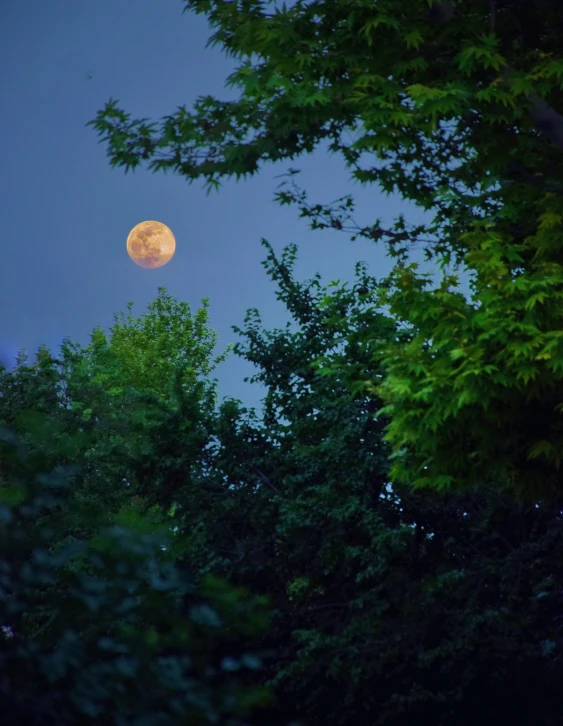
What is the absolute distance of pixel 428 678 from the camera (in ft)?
49.0

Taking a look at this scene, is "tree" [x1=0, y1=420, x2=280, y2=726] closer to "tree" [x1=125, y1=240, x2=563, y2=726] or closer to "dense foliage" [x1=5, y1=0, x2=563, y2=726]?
"dense foliage" [x1=5, y1=0, x2=563, y2=726]

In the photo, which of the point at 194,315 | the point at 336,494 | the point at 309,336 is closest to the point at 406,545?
the point at 336,494

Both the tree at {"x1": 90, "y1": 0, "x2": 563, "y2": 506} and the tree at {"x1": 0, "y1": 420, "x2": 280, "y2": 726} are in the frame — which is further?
the tree at {"x1": 90, "y1": 0, "x2": 563, "y2": 506}

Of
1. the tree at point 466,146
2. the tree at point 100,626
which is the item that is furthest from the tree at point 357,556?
the tree at point 100,626

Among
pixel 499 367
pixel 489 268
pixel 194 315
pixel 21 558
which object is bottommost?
pixel 21 558

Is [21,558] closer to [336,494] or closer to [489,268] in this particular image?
[489,268]

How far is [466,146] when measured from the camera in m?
12.2

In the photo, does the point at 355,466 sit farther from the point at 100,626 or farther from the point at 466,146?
→ the point at 100,626

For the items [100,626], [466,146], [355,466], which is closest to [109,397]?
[355,466]

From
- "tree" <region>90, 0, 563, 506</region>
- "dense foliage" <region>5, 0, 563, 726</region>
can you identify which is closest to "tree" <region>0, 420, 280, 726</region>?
"dense foliage" <region>5, 0, 563, 726</region>

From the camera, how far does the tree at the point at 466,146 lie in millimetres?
10500

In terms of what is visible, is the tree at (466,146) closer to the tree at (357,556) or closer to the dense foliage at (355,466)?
the dense foliage at (355,466)

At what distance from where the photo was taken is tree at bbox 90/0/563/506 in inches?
413

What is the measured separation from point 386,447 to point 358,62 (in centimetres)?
689
